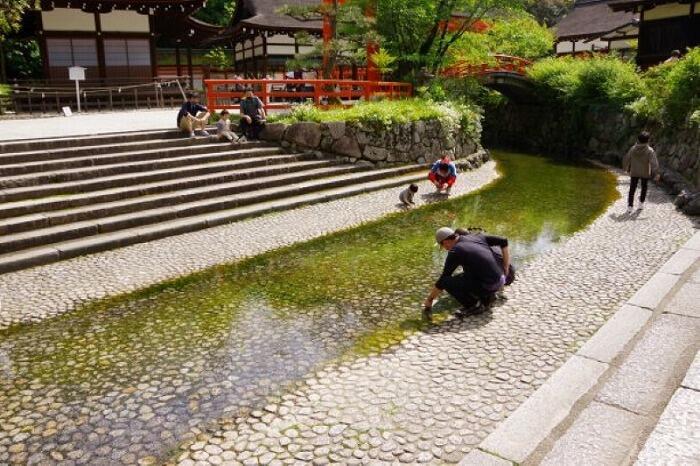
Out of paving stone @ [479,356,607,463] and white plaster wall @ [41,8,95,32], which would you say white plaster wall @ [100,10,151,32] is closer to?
white plaster wall @ [41,8,95,32]

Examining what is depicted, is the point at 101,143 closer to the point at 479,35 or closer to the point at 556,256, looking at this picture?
the point at 556,256

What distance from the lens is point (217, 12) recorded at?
46094 mm

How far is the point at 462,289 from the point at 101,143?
10.7 meters

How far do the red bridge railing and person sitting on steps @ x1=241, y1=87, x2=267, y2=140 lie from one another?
40.6ft

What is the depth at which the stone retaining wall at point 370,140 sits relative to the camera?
16000mm

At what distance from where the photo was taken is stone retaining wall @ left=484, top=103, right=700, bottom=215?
1461 cm

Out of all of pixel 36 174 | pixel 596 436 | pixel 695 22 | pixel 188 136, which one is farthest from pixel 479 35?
pixel 596 436

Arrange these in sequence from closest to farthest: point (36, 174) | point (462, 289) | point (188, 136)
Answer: point (462, 289), point (36, 174), point (188, 136)

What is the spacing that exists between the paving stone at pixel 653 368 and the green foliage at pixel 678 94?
11042 millimetres

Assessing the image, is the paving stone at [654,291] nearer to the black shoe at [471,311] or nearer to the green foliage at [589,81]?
the black shoe at [471,311]

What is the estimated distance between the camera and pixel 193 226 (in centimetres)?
1067

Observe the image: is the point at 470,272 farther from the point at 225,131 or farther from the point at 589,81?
the point at 589,81

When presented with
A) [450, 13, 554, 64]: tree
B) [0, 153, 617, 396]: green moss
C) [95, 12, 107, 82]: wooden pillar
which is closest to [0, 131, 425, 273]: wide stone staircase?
[0, 153, 617, 396]: green moss

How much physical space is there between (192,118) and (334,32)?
8.05 m
